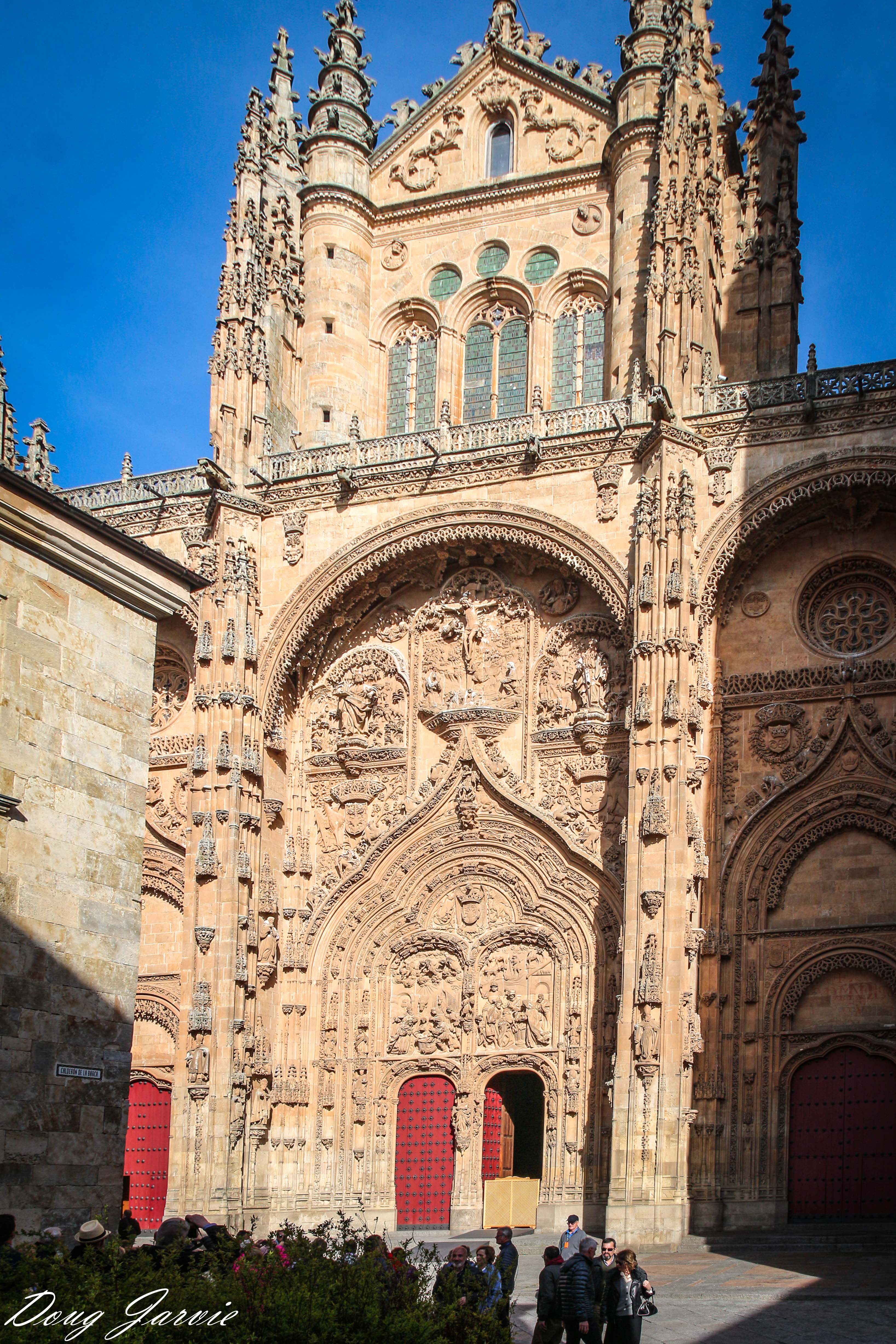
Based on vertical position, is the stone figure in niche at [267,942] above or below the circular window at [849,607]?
below

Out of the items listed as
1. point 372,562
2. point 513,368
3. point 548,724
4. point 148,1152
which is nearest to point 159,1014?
point 148,1152

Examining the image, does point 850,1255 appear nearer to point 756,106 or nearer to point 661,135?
point 661,135

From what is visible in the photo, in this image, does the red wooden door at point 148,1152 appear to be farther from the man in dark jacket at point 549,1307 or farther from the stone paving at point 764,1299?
the man in dark jacket at point 549,1307

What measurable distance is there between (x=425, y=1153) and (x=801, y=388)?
12.5 meters

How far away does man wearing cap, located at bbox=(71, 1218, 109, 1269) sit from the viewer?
32.5ft

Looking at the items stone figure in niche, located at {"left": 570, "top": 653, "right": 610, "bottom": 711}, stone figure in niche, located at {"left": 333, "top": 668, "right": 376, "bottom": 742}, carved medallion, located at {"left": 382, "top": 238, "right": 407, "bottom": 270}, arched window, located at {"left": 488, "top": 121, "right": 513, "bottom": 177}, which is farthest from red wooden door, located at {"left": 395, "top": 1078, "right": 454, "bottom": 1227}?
arched window, located at {"left": 488, "top": 121, "right": 513, "bottom": 177}

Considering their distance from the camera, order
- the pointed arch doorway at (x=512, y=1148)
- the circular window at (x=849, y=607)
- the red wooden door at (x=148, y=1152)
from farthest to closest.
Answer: the red wooden door at (x=148, y=1152) < the circular window at (x=849, y=607) < the pointed arch doorway at (x=512, y=1148)

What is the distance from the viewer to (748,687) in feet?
79.0

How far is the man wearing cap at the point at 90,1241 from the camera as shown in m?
9.91

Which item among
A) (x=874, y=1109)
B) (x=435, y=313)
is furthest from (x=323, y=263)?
(x=874, y=1109)

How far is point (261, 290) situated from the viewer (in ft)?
92.1

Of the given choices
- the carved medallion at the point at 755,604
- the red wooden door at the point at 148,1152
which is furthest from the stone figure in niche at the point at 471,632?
the red wooden door at the point at 148,1152

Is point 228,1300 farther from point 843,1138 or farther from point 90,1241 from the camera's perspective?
point 843,1138

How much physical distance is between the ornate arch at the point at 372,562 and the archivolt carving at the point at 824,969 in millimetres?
6876
